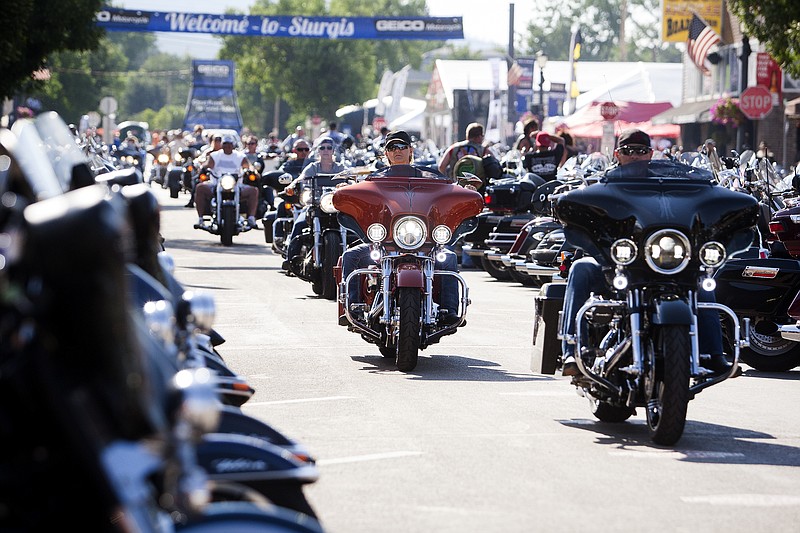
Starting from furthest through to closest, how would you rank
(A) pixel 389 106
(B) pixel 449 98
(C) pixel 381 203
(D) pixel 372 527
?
(B) pixel 449 98
(A) pixel 389 106
(C) pixel 381 203
(D) pixel 372 527

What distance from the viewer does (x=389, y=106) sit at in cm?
6912

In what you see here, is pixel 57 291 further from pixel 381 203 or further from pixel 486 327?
pixel 486 327

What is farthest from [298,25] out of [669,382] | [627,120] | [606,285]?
[669,382]

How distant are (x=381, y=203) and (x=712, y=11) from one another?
40703 millimetres

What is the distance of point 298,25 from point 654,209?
5211 centimetres

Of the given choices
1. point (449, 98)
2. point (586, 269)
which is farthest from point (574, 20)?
point (586, 269)

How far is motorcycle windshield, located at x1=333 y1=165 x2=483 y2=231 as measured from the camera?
1224cm

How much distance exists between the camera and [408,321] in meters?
11.6

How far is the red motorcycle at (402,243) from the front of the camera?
Result: 11.9 metres

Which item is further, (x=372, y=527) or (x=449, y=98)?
(x=449, y=98)

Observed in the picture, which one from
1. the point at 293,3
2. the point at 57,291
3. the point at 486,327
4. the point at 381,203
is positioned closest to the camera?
the point at 57,291

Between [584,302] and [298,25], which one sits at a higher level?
[298,25]

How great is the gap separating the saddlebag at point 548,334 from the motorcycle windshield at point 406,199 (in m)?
2.63

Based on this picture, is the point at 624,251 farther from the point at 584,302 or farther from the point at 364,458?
the point at 364,458
